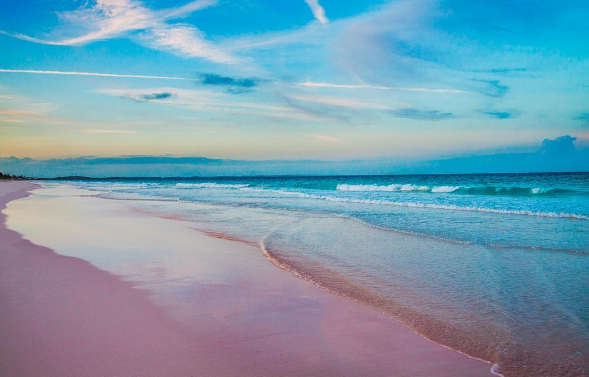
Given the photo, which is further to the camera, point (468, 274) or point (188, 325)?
point (468, 274)

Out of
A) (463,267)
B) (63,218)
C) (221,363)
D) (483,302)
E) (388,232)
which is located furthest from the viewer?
(63,218)

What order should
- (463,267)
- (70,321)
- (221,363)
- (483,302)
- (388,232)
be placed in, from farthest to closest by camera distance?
(388,232) → (463,267) → (483,302) → (70,321) → (221,363)

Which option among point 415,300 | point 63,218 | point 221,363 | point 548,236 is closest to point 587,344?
point 415,300

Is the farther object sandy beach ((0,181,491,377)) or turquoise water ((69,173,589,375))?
turquoise water ((69,173,589,375))

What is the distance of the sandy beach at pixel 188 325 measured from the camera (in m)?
3.49

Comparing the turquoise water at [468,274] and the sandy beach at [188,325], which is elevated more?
the turquoise water at [468,274]

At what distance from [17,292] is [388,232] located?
8.71 metres

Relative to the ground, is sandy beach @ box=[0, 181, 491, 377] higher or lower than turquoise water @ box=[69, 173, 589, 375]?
lower

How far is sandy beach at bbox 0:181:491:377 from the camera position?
3492 mm

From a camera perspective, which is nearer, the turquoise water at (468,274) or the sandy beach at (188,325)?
the sandy beach at (188,325)

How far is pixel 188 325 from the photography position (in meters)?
4.37

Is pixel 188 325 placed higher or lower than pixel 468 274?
lower

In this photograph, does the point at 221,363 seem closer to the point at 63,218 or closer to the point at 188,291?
the point at 188,291

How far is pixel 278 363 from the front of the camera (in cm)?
356
